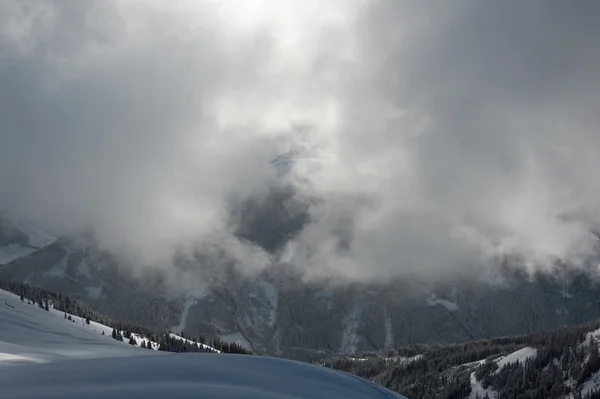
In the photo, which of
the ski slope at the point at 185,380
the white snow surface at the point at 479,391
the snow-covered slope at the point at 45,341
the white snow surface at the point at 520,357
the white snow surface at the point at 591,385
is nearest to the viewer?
the ski slope at the point at 185,380

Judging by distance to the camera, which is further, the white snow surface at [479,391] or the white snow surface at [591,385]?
the white snow surface at [479,391]

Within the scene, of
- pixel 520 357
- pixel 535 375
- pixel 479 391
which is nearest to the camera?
pixel 535 375

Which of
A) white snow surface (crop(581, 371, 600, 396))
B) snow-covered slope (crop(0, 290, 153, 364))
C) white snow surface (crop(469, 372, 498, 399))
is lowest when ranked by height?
white snow surface (crop(469, 372, 498, 399))

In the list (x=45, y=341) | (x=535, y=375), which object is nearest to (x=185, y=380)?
(x=45, y=341)

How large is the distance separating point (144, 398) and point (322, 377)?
7.26 metres

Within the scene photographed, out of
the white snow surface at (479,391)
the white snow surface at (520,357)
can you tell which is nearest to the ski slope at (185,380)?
the white snow surface at (479,391)

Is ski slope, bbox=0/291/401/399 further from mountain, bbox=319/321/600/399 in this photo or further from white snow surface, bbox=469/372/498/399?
white snow surface, bbox=469/372/498/399

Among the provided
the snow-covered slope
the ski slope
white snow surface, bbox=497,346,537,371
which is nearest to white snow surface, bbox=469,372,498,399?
white snow surface, bbox=497,346,537,371

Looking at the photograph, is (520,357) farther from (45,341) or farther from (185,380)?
(185,380)

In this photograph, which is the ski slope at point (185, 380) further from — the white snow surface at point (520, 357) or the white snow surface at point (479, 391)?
the white snow surface at point (520, 357)

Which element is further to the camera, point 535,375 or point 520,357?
A: point 520,357

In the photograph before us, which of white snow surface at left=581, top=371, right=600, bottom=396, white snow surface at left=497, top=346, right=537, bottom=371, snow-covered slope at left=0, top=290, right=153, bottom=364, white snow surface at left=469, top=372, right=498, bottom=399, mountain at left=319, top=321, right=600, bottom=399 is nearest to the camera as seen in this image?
snow-covered slope at left=0, top=290, right=153, bottom=364

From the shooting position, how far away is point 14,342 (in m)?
48.2

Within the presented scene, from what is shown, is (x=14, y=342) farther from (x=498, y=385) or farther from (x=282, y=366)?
(x=498, y=385)
